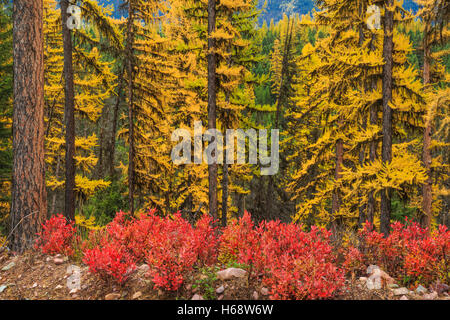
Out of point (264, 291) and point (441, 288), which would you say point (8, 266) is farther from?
point (441, 288)

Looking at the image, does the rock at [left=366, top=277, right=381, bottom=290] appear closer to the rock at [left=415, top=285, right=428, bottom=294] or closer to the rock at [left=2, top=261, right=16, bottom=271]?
the rock at [left=415, top=285, right=428, bottom=294]

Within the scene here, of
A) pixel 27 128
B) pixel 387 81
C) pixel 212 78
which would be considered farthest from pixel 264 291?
pixel 212 78

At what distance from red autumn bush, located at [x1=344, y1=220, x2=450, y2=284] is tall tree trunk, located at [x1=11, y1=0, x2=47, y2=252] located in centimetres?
610

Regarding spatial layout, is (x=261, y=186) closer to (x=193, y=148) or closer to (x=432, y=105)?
(x=193, y=148)

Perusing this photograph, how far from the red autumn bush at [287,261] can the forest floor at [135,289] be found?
28cm

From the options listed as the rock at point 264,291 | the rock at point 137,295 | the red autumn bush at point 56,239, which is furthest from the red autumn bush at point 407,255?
the red autumn bush at point 56,239

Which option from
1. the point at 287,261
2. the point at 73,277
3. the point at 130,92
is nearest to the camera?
the point at 287,261

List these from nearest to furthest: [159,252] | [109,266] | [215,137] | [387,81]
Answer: [159,252]
[109,266]
[387,81]
[215,137]

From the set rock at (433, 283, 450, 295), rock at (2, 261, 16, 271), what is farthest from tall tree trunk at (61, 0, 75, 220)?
rock at (433, 283, 450, 295)

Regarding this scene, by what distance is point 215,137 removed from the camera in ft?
39.6

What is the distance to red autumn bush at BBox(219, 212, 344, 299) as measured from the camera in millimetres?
3207

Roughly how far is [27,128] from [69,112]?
386 centimetres

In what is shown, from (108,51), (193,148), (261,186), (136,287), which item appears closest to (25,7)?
(108,51)
